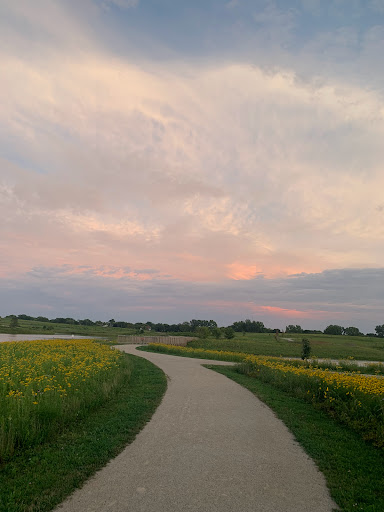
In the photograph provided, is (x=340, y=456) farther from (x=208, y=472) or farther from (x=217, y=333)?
(x=217, y=333)

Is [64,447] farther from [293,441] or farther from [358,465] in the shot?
[358,465]

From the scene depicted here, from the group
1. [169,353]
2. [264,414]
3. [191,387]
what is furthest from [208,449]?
[169,353]

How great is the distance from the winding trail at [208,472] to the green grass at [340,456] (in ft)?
0.77

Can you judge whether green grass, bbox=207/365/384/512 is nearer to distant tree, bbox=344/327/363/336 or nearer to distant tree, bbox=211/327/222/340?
distant tree, bbox=211/327/222/340

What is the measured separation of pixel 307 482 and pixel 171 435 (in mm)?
3298

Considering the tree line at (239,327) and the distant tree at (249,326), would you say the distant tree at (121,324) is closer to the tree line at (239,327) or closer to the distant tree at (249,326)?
the tree line at (239,327)

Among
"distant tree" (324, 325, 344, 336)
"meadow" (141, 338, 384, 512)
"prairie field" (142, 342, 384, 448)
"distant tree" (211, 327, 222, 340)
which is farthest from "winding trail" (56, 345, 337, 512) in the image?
"distant tree" (324, 325, 344, 336)

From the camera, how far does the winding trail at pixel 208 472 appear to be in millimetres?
4801

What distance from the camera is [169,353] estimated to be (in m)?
31.7

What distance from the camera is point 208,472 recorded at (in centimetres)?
584

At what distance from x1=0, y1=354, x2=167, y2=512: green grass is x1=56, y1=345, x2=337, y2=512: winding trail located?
0.24 meters

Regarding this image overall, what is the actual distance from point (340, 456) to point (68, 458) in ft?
17.6

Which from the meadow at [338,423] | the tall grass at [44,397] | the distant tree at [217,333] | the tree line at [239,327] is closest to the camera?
the meadow at [338,423]

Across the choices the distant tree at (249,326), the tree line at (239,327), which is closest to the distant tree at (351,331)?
the tree line at (239,327)
